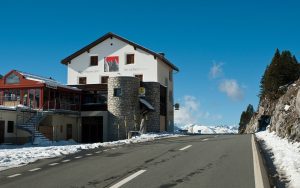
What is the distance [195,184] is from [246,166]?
3170 millimetres

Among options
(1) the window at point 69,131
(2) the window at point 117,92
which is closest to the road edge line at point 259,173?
(2) the window at point 117,92

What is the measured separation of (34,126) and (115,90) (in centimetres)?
1085

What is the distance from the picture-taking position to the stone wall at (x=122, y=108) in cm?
4241

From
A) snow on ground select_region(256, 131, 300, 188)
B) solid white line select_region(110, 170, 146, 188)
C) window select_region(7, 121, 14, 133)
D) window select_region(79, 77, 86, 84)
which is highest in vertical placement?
window select_region(79, 77, 86, 84)

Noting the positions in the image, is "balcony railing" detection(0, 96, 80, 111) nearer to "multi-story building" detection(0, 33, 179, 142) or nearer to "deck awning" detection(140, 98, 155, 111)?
"multi-story building" detection(0, 33, 179, 142)

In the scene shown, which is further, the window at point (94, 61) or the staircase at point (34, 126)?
the window at point (94, 61)

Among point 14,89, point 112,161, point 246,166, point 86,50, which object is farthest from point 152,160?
point 86,50

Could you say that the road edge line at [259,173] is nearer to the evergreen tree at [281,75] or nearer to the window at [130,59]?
the window at [130,59]

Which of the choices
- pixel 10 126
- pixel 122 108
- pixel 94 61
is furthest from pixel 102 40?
pixel 10 126

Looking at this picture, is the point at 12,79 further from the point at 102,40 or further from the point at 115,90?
the point at 102,40

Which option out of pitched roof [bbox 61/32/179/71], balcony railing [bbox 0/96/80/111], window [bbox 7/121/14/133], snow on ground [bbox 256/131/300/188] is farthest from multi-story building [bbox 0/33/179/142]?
snow on ground [bbox 256/131/300/188]

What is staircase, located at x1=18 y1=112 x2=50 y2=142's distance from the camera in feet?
114

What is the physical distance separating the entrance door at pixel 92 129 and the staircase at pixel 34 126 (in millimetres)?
8222

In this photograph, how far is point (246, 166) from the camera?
11.3 m
